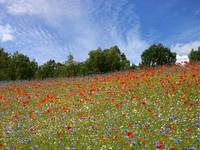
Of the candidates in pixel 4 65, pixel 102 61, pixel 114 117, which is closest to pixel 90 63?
pixel 102 61

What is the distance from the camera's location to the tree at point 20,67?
35.7 meters

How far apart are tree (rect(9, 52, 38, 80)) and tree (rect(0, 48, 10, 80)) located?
88cm

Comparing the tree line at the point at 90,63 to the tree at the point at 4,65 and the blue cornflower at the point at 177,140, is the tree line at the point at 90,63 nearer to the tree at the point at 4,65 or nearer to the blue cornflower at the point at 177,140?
the tree at the point at 4,65

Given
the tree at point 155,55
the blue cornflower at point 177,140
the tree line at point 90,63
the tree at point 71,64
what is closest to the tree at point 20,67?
the tree line at point 90,63

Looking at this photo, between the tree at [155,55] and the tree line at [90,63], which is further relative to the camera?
the tree at [155,55]

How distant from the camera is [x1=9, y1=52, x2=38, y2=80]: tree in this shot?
35656mm

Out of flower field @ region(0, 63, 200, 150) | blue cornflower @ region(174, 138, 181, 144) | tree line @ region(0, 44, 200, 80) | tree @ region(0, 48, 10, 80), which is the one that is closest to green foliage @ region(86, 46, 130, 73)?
tree line @ region(0, 44, 200, 80)

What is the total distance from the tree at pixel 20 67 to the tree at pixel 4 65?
2.90 ft

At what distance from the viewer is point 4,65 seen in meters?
39.5

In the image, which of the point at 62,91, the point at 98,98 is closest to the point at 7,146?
the point at 98,98

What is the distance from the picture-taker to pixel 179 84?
1338 centimetres

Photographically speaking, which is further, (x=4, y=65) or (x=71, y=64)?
(x=71, y=64)

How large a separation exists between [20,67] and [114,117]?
2663cm

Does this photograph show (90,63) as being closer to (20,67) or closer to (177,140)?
(20,67)
